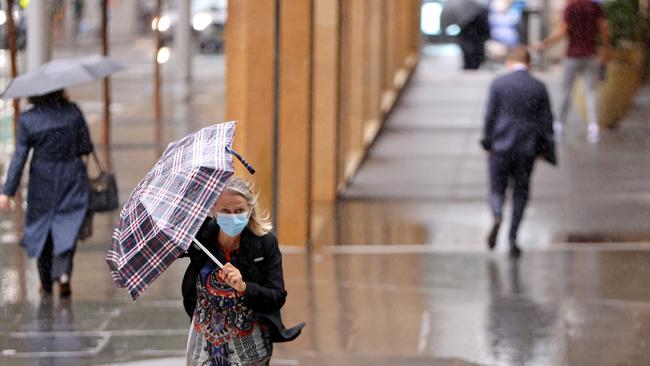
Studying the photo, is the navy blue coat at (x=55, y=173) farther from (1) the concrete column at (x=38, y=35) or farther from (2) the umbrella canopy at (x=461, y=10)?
(2) the umbrella canopy at (x=461, y=10)

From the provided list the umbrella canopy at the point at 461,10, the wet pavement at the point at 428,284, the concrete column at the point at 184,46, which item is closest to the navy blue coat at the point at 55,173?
the wet pavement at the point at 428,284

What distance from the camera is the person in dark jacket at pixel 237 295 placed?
547cm

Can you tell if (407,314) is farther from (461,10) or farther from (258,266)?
(461,10)

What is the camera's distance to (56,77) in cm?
956

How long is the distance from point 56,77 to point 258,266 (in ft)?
14.5

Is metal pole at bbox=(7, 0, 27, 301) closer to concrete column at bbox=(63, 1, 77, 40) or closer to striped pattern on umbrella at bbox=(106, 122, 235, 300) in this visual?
striped pattern on umbrella at bbox=(106, 122, 235, 300)

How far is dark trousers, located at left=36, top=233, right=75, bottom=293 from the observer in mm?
9547

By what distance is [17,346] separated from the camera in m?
8.29

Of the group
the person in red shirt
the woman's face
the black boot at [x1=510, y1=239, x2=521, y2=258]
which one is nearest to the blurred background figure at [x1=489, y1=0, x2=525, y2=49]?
the person in red shirt

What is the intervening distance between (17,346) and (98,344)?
46cm

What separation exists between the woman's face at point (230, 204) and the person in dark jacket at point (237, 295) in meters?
0.08

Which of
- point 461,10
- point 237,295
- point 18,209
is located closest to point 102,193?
point 18,209

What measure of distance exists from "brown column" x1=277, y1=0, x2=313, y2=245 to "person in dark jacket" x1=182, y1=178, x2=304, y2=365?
5.83 m

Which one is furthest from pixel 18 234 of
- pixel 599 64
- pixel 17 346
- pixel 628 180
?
pixel 599 64
